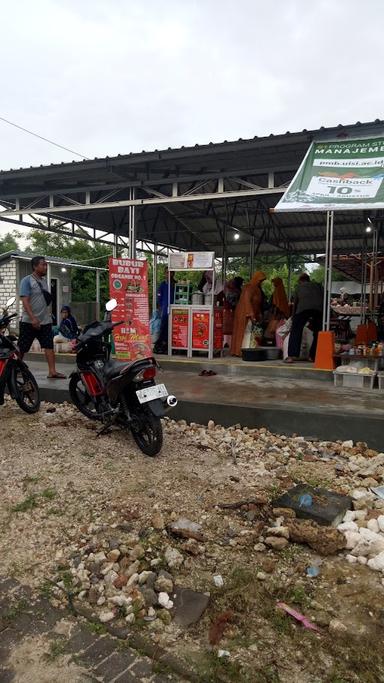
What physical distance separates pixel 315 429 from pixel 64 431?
2436mm

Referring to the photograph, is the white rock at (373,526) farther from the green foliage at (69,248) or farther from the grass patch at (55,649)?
the green foliage at (69,248)

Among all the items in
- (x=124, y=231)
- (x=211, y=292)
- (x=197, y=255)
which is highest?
(x=124, y=231)

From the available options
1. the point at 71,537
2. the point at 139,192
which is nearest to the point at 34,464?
the point at 71,537

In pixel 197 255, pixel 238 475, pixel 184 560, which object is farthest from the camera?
pixel 197 255

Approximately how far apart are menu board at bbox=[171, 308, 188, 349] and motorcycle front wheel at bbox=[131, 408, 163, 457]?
4.54 metres

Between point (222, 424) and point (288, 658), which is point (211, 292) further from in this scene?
point (288, 658)

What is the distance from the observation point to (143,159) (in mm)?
7863

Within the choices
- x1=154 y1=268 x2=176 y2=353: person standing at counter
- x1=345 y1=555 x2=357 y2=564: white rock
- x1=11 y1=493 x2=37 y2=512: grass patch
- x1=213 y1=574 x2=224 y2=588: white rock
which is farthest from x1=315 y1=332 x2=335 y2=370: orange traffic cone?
x1=213 y1=574 x2=224 y2=588: white rock

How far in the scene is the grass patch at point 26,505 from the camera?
10.6ft

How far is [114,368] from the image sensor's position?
439 centimetres

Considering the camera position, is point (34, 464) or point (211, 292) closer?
point (34, 464)

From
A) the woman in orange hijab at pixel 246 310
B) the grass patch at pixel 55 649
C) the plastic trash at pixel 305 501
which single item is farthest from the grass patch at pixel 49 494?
the woman in orange hijab at pixel 246 310

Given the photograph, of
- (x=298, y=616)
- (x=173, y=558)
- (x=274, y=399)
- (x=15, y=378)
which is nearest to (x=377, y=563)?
(x=298, y=616)

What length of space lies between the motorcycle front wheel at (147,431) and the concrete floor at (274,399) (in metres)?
0.98
